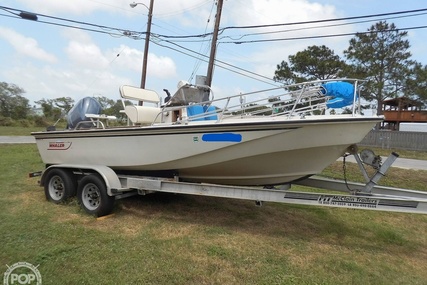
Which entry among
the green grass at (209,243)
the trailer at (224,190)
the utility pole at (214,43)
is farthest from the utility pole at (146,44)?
the trailer at (224,190)

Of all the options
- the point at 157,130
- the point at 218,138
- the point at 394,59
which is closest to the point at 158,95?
the point at 157,130

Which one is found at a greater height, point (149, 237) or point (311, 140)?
point (311, 140)

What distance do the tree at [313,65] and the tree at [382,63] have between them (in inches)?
59.4

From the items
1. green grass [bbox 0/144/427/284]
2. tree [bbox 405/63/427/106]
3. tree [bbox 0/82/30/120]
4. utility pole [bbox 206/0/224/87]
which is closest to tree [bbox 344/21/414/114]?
tree [bbox 405/63/427/106]

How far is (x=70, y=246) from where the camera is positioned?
3725mm

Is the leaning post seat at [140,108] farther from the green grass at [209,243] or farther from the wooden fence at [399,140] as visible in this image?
the wooden fence at [399,140]

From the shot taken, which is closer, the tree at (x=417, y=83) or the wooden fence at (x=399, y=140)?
the wooden fence at (x=399, y=140)

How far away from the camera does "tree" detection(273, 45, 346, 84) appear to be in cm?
2422

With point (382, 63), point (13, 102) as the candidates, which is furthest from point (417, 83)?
point (13, 102)

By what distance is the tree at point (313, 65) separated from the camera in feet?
79.5

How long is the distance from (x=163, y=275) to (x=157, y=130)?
2.13 metres

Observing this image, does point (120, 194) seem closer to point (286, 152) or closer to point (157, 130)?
point (157, 130)

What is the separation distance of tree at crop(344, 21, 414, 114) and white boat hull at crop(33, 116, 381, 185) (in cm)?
2075

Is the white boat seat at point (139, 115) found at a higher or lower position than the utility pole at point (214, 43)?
lower
